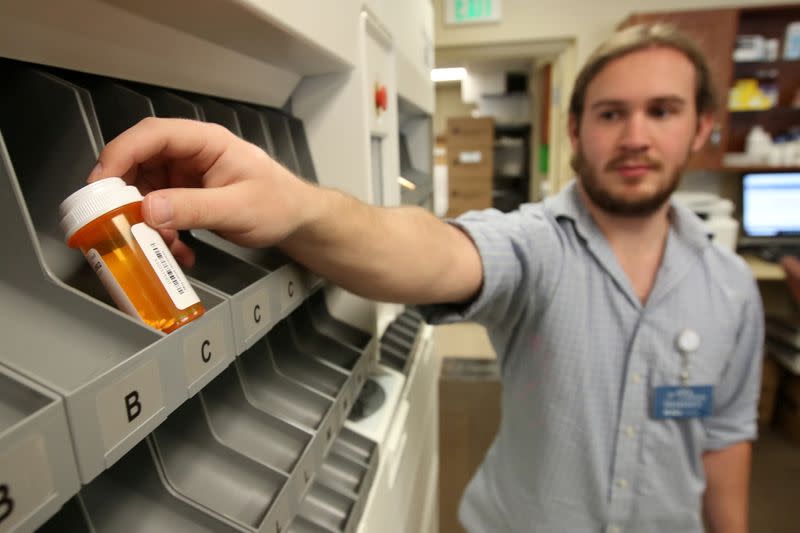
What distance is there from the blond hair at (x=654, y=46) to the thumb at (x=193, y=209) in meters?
1.01

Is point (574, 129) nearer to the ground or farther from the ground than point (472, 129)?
nearer to the ground

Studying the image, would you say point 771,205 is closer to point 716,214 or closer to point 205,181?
point 716,214

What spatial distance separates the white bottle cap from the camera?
332 mm

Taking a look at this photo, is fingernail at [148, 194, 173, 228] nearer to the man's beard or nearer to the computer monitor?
the man's beard

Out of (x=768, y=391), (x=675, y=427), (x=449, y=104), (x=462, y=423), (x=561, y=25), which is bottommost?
(x=462, y=423)

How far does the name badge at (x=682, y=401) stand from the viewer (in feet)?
3.31

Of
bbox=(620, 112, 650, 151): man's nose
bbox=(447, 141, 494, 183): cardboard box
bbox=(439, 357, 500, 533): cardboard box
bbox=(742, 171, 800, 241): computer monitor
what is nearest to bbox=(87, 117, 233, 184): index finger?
bbox=(620, 112, 650, 151): man's nose

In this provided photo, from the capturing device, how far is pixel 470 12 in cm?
316

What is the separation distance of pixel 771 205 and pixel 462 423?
2.35m

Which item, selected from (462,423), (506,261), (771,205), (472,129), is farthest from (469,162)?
(506,261)

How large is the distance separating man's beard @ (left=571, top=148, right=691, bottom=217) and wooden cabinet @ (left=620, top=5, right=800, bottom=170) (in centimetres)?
197

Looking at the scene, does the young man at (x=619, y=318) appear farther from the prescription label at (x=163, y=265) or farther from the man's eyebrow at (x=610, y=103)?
the prescription label at (x=163, y=265)

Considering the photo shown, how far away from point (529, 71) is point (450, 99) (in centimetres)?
269

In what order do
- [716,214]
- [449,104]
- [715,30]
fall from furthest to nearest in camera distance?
1. [449,104]
2. [716,214]
3. [715,30]
